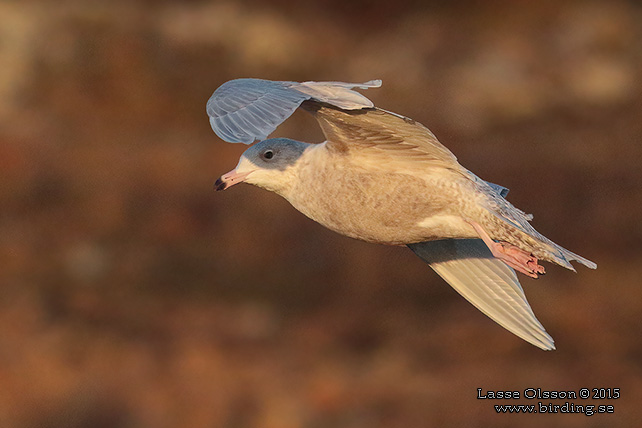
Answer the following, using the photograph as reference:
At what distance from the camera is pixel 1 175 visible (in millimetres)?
13930

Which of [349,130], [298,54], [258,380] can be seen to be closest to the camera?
[349,130]

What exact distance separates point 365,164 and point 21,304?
10.2 meters

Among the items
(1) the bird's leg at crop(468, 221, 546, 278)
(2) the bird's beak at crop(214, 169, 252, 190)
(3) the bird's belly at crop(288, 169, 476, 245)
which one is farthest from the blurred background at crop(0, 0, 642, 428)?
(2) the bird's beak at crop(214, 169, 252, 190)

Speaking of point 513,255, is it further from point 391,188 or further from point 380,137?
point 380,137

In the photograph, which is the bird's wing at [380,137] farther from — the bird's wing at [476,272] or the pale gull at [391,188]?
the bird's wing at [476,272]

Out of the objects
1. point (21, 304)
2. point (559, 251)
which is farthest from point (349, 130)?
point (21, 304)

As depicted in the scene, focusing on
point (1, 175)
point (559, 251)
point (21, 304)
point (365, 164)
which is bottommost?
point (21, 304)

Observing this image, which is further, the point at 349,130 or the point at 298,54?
the point at 298,54

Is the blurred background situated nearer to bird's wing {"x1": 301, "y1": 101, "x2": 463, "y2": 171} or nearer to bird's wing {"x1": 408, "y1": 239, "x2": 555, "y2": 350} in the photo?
bird's wing {"x1": 408, "y1": 239, "x2": 555, "y2": 350}

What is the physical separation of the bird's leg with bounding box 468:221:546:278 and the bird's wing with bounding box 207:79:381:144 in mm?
969

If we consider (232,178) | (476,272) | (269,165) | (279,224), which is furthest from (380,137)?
(279,224)

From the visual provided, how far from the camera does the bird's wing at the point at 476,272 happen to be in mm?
4891

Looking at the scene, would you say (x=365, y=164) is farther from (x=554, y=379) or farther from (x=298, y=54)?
(x=298, y=54)

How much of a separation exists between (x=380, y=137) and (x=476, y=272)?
3.61ft
